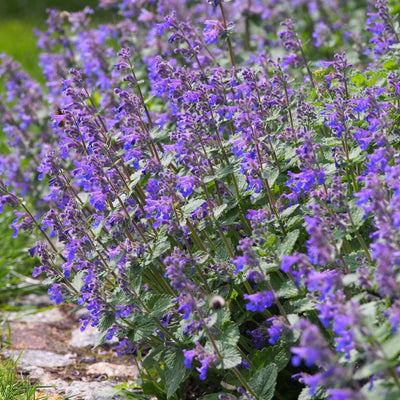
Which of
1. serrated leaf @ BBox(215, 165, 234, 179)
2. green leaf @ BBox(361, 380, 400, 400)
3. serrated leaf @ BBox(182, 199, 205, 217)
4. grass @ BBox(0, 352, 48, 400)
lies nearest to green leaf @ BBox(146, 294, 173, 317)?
serrated leaf @ BBox(182, 199, 205, 217)

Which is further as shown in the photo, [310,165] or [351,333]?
[310,165]

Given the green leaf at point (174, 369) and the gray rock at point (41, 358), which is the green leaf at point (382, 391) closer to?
the green leaf at point (174, 369)

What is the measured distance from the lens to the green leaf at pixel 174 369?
3.28 m

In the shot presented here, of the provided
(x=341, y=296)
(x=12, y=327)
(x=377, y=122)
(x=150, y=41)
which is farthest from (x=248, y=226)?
(x=150, y=41)

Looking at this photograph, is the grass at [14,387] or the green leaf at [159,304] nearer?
the green leaf at [159,304]

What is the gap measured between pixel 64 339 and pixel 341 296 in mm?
3398

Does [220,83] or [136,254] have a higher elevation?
[220,83]

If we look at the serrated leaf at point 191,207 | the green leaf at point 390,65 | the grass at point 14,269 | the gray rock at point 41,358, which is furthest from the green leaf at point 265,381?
the grass at point 14,269

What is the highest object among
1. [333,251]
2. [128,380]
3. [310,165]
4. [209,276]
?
[310,165]

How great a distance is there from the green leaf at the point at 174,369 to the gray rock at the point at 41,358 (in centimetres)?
148

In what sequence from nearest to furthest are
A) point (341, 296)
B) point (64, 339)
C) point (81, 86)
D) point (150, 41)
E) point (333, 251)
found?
1. point (341, 296)
2. point (333, 251)
3. point (81, 86)
4. point (64, 339)
5. point (150, 41)

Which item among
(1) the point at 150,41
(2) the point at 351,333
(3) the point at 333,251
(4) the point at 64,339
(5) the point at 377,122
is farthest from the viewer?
(1) the point at 150,41

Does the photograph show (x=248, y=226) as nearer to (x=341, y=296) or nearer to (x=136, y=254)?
(x=136, y=254)

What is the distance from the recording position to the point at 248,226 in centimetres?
379
